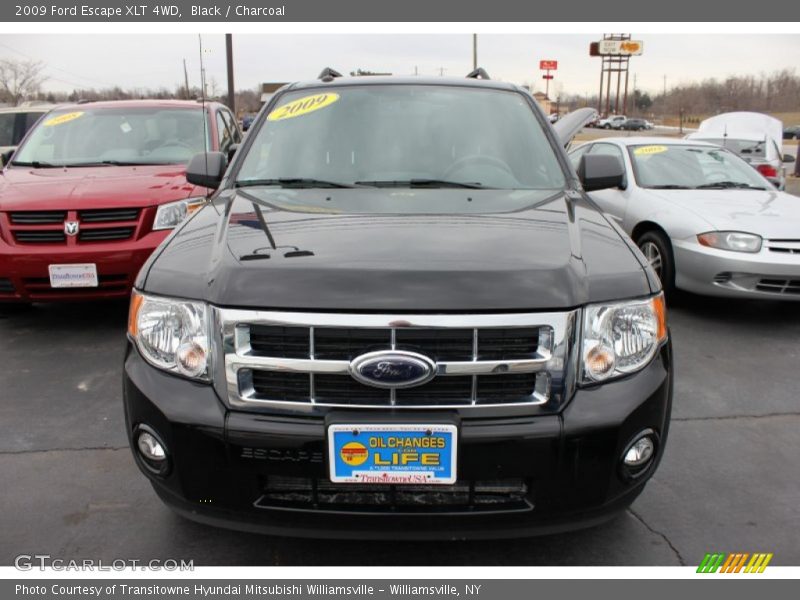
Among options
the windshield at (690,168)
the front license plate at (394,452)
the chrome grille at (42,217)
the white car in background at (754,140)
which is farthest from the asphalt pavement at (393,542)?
the white car in background at (754,140)

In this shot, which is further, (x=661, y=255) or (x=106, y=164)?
(x=661, y=255)

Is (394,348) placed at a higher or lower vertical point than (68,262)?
higher

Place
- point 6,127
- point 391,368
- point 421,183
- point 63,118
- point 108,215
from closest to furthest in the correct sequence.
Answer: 1. point 391,368
2. point 421,183
3. point 108,215
4. point 63,118
5. point 6,127

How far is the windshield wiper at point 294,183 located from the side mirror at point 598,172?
1276mm

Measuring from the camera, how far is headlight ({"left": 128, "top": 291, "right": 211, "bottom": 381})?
6.91 ft

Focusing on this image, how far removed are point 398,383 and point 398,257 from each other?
407mm

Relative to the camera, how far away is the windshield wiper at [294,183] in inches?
120

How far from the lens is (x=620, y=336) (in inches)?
84.4

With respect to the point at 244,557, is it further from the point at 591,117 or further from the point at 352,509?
the point at 591,117

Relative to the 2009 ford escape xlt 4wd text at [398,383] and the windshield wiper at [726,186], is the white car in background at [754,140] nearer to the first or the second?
the windshield wiper at [726,186]

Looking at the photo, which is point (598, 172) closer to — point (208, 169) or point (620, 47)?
point (208, 169)

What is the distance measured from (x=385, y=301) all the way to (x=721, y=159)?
21.1 ft

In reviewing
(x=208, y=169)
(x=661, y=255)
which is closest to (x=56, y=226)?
(x=208, y=169)
